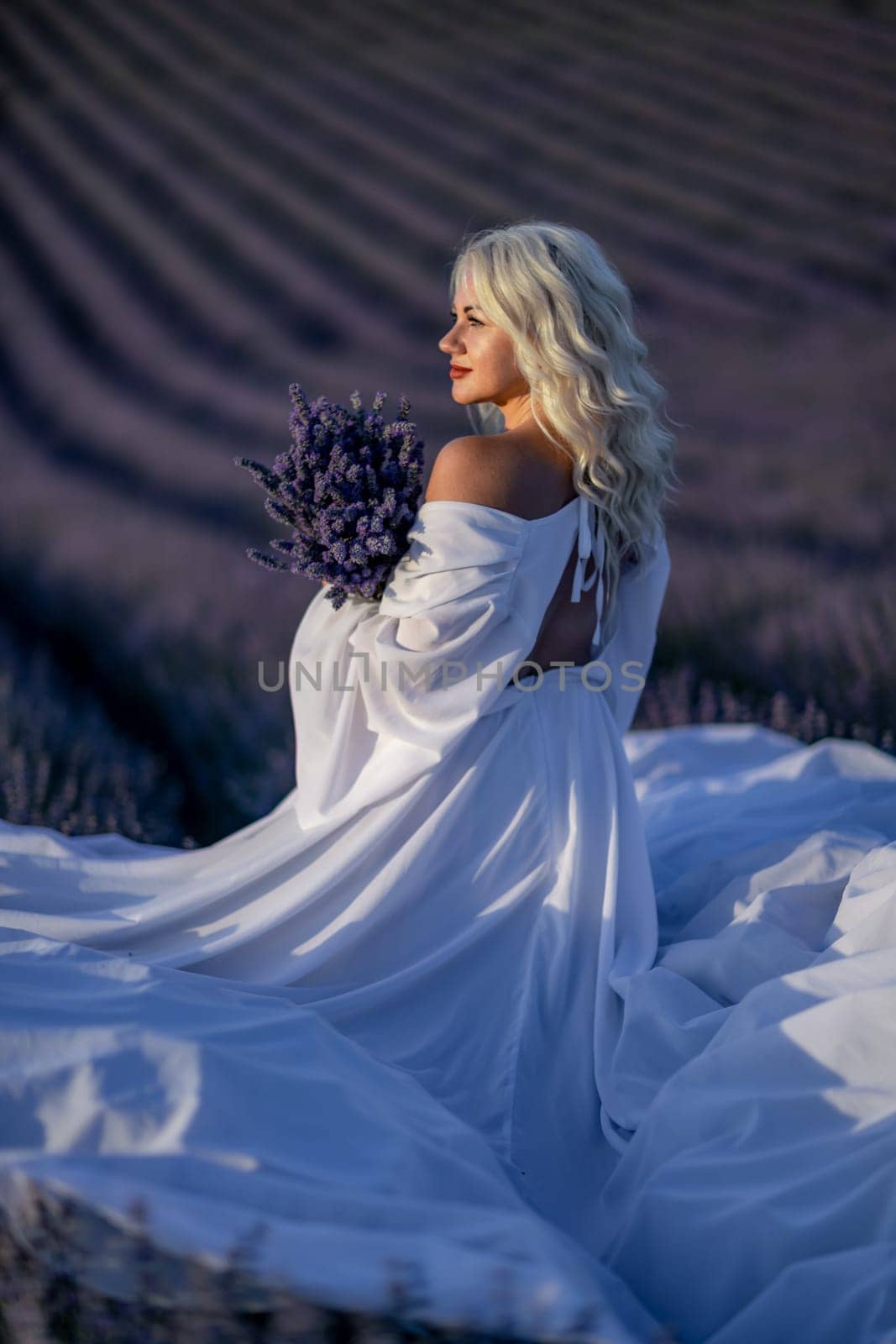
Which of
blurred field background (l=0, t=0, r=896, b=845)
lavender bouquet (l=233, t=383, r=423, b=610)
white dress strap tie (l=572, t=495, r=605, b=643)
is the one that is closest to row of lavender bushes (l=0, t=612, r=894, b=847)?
blurred field background (l=0, t=0, r=896, b=845)

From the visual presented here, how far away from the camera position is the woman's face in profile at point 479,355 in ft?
6.15

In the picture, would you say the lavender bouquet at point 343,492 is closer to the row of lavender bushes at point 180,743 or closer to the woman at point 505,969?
the woman at point 505,969

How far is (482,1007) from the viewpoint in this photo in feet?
5.53

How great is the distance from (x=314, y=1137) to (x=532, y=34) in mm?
4662

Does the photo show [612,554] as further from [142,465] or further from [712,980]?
[142,465]

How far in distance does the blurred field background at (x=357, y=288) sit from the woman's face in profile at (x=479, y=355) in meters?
1.97

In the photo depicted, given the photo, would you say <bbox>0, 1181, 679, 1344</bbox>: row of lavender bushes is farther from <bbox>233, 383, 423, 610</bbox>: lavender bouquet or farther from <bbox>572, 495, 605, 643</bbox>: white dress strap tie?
<bbox>572, 495, 605, 643</bbox>: white dress strap tie

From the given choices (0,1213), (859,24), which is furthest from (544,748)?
(859,24)

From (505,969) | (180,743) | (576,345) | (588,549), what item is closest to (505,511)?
(588,549)

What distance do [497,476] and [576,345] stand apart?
287mm

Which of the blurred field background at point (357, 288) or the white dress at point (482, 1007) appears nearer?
the white dress at point (482, 1007)

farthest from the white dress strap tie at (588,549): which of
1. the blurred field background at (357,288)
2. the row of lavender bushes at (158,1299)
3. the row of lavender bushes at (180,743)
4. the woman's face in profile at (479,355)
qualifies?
the blurred field background at (357,288)

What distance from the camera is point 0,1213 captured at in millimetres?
1057

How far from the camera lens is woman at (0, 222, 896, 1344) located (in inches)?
44.2
